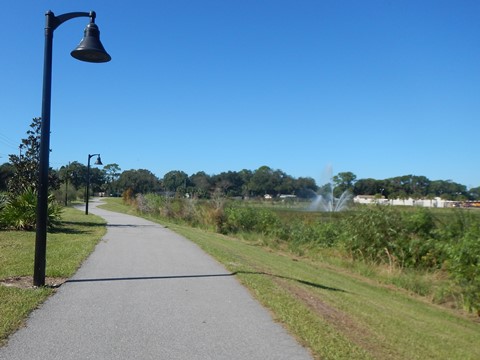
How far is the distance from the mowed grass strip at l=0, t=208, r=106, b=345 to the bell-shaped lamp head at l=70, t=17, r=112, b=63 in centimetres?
379

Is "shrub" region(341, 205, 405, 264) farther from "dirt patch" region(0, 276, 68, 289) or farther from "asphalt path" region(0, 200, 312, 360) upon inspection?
"dirt patch" region(0, 276, 68, 289)

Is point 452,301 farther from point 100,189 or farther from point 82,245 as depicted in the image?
point 100,189

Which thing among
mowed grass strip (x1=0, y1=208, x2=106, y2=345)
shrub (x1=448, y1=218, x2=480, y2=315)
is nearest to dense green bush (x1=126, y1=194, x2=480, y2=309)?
shrub (x1=448, y1=218, x2=480, y2=315)

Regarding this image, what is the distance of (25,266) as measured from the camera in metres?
9.84

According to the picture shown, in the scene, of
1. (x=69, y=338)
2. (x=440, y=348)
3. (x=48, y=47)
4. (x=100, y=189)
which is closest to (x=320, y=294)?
(x=440, y=348)

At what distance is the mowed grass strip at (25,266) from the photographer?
19.7ft

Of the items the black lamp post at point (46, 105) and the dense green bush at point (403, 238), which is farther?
the dense green bush at point (403, 238)

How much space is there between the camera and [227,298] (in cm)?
763

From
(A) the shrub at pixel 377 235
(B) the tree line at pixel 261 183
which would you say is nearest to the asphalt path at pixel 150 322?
(A) the shrub at pixel 377 235

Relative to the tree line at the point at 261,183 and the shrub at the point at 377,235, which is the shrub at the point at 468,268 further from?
the tree line at the point at 261,183

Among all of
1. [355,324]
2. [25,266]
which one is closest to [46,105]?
[25,266]

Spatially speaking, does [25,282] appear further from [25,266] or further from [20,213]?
[20,213]

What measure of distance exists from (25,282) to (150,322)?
3.26 metres

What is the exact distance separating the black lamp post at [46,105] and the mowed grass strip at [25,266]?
50 cm
